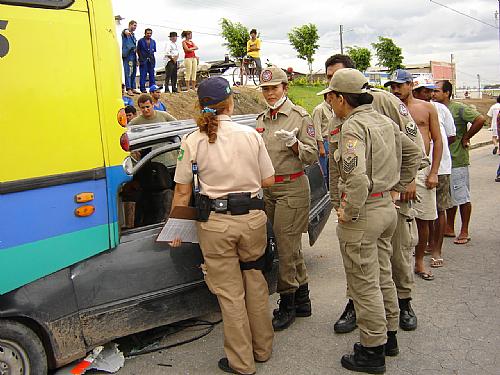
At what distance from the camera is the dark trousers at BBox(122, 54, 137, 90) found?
1279 centimetres

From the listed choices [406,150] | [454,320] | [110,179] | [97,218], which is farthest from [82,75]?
[454,320]

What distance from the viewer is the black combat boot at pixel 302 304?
4136mm

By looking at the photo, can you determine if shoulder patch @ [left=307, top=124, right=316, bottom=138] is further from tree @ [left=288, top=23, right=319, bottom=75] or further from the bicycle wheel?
tree @ [left=288, top=23, right=319, bottom=75]

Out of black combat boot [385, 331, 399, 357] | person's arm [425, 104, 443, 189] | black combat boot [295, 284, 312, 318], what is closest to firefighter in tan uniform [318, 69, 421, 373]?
black combat boot [385, 331, 399, 357]

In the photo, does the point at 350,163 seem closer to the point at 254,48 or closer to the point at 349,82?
the point at 349,82

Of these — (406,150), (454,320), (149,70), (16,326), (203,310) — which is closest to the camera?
(16,326)

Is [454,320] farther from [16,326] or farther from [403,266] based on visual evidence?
[16,326]

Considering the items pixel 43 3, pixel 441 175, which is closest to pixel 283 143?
pixel 43 3

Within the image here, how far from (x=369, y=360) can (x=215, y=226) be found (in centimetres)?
123

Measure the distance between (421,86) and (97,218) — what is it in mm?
3238

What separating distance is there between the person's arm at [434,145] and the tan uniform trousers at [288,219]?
1.40 meters

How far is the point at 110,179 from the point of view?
3.14 m

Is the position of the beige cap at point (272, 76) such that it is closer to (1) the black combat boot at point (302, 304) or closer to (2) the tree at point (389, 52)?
(1) the black combat boot at point (302, 304)

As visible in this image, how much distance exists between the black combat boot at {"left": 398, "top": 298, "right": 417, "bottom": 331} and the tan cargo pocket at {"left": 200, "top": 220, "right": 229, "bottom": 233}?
59.4 inches
